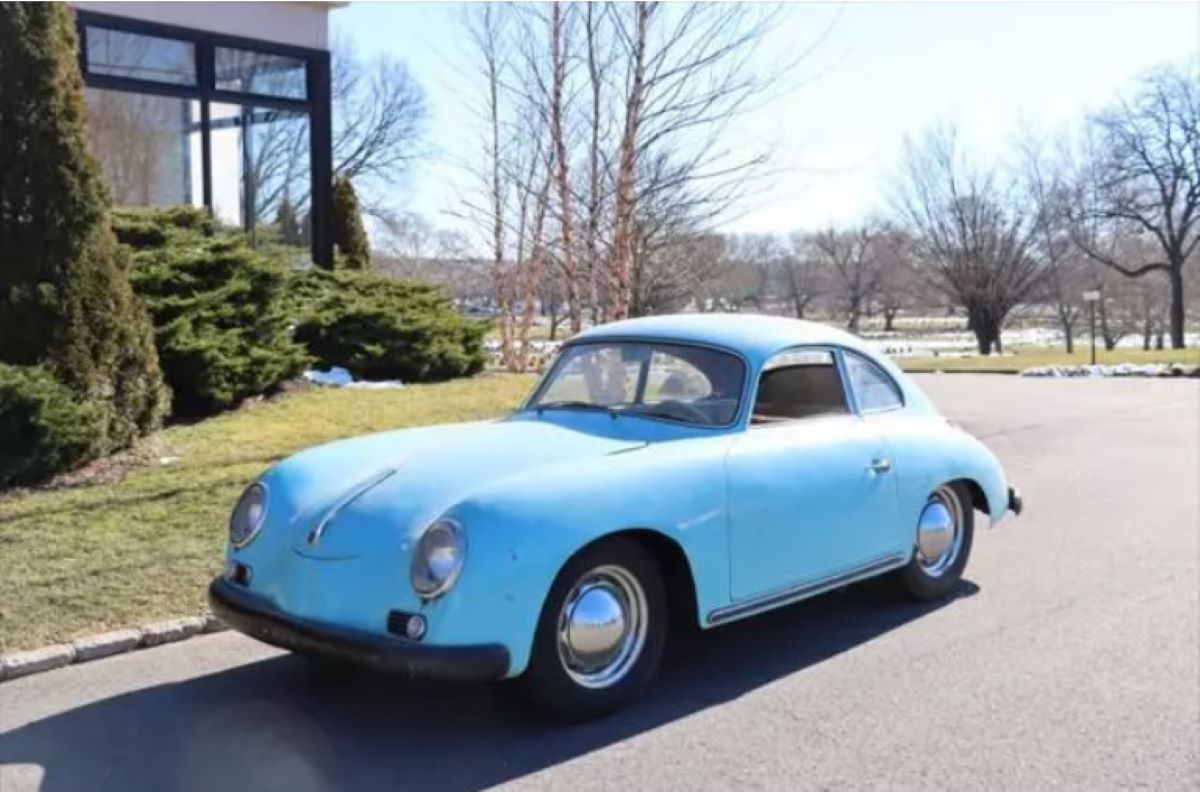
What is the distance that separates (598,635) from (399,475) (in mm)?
989

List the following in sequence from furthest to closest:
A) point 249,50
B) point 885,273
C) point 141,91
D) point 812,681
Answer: point 885,273 → point 249,50 → point 141,91 → point 812,681

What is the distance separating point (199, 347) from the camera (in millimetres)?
10180

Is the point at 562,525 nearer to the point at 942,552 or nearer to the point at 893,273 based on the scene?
the point at 942,552

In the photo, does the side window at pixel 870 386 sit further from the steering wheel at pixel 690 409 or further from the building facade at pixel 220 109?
the building facade at pixel 220 109

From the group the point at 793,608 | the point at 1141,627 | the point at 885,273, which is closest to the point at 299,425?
the point at 793,608

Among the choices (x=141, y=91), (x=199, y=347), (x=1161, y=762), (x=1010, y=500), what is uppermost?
(x=141, y=91)

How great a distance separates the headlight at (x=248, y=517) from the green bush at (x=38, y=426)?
3.73 metres

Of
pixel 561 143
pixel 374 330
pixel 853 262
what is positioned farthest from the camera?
pixel 853 262

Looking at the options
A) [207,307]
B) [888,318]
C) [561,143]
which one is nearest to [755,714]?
[207,307]

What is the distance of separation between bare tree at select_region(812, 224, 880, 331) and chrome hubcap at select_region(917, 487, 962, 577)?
65.6m

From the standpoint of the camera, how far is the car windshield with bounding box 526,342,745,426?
5023mm

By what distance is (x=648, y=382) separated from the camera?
529 centimetres

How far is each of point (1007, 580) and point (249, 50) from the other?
43.4 ft

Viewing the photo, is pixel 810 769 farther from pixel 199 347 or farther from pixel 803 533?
pixel 199 347
